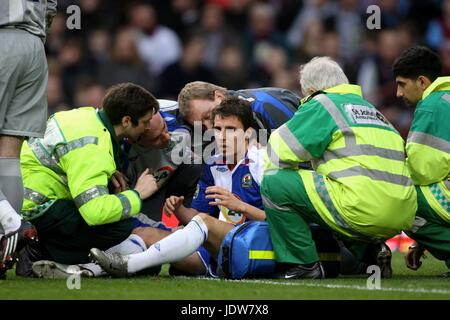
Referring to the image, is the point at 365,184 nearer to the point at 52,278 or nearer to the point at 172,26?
the point at 52,278

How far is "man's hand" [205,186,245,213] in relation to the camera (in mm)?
6008

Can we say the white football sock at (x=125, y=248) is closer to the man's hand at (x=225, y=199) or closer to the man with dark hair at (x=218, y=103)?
the man's hand at (x=225, y=199)

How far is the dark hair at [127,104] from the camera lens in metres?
6.01

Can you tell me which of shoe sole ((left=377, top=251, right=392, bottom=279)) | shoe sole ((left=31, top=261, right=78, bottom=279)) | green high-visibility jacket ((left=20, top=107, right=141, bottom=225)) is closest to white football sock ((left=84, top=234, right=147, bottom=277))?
shoe sole ((left=31, top=261, right=78, bottom=279))

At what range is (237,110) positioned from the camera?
630 centimetres

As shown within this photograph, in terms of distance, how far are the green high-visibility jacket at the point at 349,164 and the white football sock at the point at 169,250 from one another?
618mm

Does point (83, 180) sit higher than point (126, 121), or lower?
lower

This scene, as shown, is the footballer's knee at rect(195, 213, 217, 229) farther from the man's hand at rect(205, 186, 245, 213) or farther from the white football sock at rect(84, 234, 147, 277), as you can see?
the white football sock at rect(84, 234, 147, 277)

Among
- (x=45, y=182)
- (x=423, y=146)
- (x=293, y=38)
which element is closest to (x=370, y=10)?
(x=293, y=38)

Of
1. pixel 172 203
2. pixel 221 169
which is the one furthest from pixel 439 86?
pixel 172 203

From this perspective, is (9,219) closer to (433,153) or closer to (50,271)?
(50,271)

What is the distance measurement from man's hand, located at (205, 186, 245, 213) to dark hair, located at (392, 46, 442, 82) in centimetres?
141

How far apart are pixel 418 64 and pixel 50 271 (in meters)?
2.59

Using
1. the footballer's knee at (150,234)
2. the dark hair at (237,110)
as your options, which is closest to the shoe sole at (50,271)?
the footballer's knee at (150,234)
